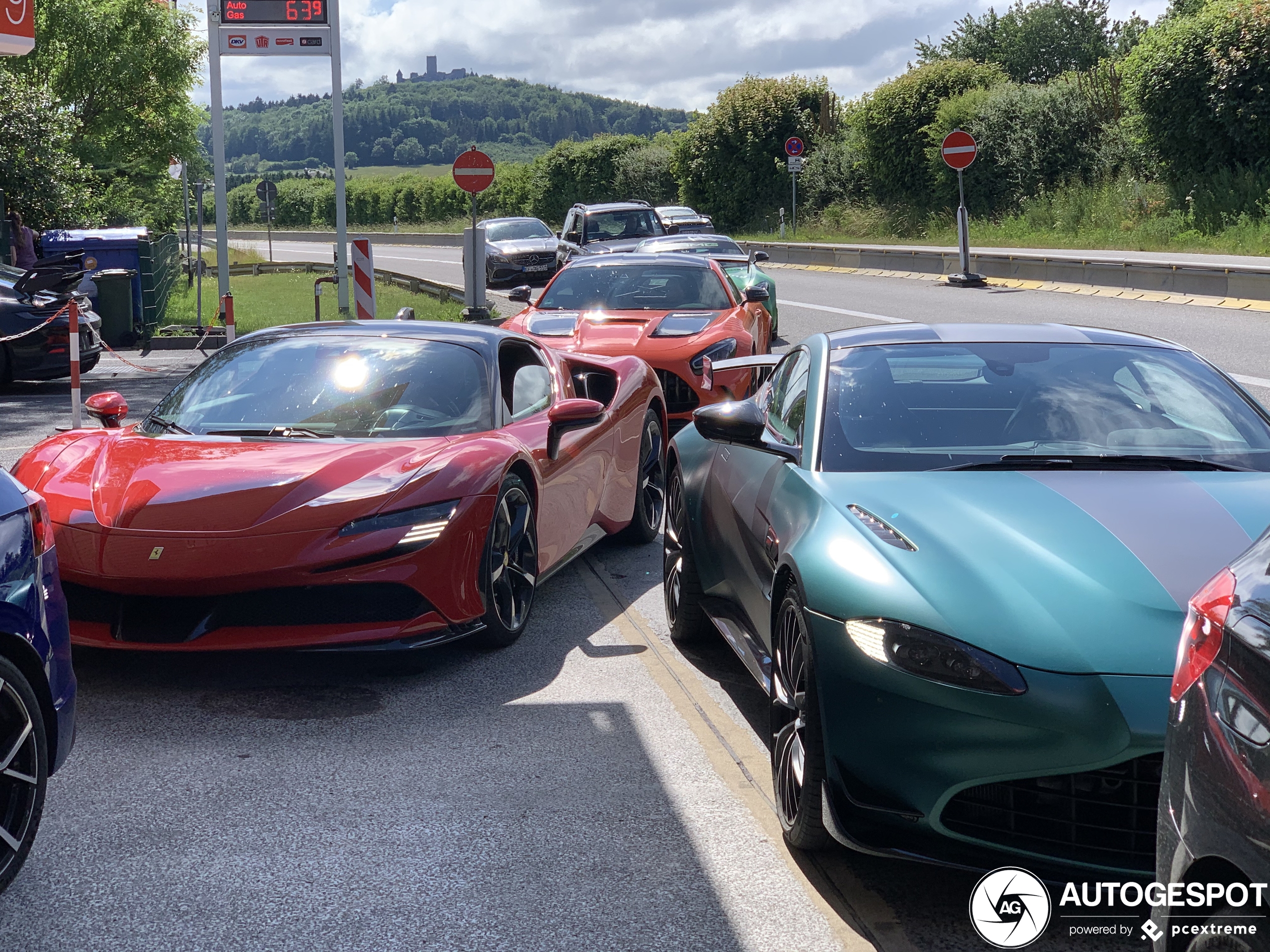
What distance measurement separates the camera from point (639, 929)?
3297mm

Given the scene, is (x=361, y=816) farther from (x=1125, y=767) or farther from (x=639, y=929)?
(x=1125, y=767)

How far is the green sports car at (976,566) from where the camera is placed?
3.14 m

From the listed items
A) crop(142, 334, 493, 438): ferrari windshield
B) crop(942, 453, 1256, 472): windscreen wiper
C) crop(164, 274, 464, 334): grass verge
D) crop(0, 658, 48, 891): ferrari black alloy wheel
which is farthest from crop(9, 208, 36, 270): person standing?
crop(942, 453, 1256, 472): windscreen wiper

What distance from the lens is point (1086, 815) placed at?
10.2ft

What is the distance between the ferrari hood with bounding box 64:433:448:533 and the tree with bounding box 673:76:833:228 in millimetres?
46712

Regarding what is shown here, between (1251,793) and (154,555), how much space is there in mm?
3821

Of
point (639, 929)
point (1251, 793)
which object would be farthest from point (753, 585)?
point (1251, 793)

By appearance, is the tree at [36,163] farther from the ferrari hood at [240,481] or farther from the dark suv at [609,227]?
the ferrari hood at [240,481]

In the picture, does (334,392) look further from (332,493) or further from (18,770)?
(18,770)

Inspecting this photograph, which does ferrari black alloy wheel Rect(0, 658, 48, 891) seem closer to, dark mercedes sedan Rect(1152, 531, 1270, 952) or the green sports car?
the green sports car

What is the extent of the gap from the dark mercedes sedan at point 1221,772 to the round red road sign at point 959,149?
78.6ft

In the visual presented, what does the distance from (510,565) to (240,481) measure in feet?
3.75

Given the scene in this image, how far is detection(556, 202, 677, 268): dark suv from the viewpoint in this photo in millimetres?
27016

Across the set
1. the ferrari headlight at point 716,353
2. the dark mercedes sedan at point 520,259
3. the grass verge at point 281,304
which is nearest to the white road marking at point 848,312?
the grass verge at point 281,304
